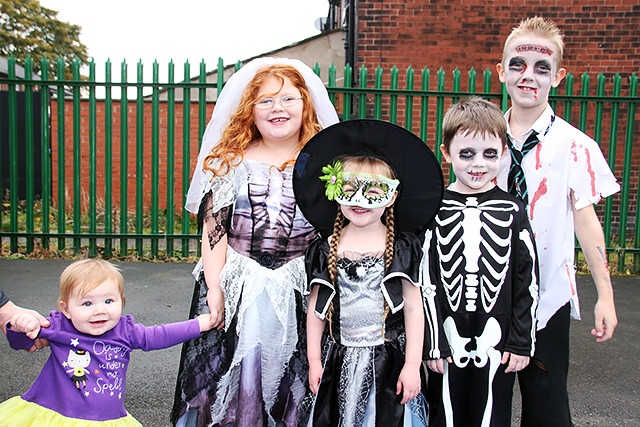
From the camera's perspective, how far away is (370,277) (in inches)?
89.7

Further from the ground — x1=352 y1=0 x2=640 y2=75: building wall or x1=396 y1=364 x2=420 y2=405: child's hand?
x1=352 y1=0 x2=640 y2=75: building wall

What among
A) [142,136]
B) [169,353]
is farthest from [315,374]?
[142,136]

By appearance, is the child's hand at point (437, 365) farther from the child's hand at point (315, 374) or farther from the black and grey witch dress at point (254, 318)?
the black and grey witch dress at point (254, 318)


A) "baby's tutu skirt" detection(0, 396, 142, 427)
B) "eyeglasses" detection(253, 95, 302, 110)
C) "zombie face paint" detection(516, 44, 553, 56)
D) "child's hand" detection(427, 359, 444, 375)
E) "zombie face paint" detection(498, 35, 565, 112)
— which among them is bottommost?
"baby's tutu skirt" detection(0, 396, 142, 427)

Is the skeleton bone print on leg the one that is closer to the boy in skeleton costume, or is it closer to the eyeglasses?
the boy in skeleton costume

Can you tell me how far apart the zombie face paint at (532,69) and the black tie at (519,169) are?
149 millimetres

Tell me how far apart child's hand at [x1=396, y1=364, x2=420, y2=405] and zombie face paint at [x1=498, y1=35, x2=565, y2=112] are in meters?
1.18

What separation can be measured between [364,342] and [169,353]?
2462 millimetres

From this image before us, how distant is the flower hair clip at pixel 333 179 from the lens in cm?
229

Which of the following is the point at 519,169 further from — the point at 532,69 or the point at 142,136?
the point at 142,136

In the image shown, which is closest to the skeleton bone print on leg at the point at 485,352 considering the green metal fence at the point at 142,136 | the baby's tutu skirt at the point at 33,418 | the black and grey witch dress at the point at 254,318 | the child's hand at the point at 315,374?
the child's hand at the point at 315,374

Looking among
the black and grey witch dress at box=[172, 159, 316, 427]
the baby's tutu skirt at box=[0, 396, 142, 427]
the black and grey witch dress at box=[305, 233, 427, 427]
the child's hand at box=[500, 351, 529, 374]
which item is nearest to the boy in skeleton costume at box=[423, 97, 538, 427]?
the child's hand at box=[500, 351, 529, 374]

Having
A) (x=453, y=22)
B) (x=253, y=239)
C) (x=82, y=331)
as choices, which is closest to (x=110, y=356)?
(x=82, y=331)

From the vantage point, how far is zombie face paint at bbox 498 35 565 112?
96.2 inches
